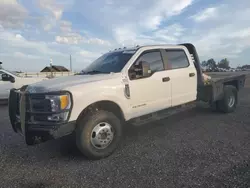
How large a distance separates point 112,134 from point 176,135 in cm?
170

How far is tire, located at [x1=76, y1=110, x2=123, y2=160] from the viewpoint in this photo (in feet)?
12.3

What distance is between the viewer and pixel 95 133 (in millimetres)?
3898

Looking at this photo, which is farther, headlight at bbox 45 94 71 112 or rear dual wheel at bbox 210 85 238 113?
rear dual wheel at bbox 210 85 238 113

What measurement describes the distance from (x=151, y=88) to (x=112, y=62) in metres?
1.01

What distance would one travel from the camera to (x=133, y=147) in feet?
14.7

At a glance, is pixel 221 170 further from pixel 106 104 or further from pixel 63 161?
pixel 63 161

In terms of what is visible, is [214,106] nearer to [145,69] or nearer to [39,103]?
[145,69]

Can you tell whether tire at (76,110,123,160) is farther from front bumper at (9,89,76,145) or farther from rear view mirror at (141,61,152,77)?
rear view mirror at (141,61,152,77)

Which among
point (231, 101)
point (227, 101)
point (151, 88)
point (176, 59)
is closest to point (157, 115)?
point (151, 88)

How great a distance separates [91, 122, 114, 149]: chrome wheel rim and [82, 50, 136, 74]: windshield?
3.78 feet

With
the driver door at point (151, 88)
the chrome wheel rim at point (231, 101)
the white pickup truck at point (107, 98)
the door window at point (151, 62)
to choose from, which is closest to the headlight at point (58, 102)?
the white pickup truck at point (107, 98)

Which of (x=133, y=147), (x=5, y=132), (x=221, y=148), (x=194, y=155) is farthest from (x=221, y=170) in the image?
(x=5, y=132)

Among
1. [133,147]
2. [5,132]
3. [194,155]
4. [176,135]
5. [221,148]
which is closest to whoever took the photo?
[194,155]

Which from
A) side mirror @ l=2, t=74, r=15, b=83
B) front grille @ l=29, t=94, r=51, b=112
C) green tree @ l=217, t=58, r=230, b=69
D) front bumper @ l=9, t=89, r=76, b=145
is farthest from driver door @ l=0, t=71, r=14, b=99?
green tree @ l=217, t=58, r=230, b=69
